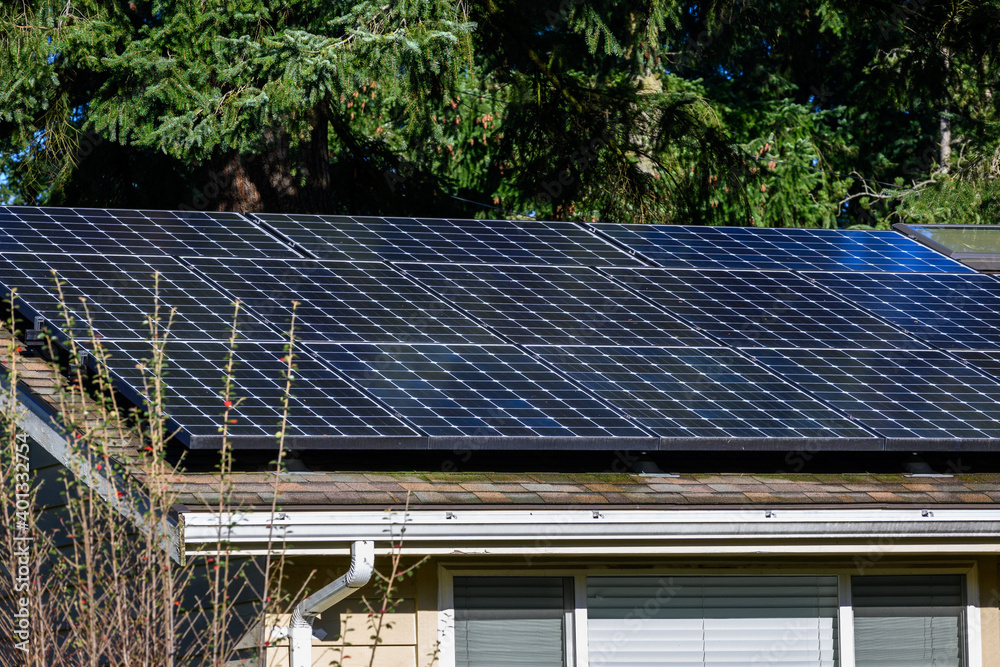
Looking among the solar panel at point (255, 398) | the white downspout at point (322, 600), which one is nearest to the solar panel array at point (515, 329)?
the solar panel at point (255, 398)

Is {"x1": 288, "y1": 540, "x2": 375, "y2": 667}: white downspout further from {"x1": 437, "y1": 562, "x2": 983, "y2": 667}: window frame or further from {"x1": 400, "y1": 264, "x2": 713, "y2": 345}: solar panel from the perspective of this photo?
{"x1": 400, "y1": 264, "x2": 713, "y2": 345}: solar panel

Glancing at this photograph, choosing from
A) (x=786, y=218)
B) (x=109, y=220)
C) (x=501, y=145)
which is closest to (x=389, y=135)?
(x=501, y=145)

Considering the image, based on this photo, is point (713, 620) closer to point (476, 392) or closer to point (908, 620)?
point (908, 620)

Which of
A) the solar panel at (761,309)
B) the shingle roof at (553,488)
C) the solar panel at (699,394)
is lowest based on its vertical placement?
the shingle roof at (553,488)

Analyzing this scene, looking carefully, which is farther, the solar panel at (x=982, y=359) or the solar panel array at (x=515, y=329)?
the solar panel at (x=982, y=359)

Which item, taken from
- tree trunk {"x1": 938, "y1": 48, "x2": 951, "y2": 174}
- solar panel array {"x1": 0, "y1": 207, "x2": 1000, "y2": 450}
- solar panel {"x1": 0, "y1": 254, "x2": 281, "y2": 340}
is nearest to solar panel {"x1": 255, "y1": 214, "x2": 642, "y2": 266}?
solar panel array {"x1": 0, "y1": 207, "x2": 1000, "y2": 450}

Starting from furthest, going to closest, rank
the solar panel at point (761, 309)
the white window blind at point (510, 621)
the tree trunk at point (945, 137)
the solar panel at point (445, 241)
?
the tree trunk at point (945, 137)
the solar panel at point (445, 241)
the solar panel at point (761, 309)
the white window blind at point (510, 621)

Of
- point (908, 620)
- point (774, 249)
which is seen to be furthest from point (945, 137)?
point (908, 620)

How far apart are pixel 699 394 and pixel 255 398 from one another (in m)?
2.92

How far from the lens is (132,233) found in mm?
10539

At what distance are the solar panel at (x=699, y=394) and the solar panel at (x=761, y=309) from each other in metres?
0.56

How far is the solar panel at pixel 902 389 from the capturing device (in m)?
8.45

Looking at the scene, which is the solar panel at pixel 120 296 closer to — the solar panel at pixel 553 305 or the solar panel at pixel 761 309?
the solar panel at pixel 553 305
